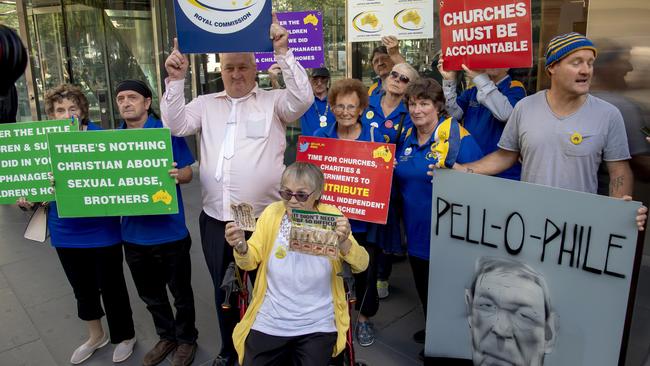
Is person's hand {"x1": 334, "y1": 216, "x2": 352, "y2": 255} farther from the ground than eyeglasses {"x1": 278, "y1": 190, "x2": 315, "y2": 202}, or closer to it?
closer to it

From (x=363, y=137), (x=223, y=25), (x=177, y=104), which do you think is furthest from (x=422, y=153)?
(x=177, y=104)

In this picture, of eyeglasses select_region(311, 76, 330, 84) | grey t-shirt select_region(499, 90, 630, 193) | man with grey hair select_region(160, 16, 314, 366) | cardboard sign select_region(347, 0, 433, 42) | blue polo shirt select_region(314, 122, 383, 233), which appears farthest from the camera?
eyeglasses select_region(311, 76, 330, 84)

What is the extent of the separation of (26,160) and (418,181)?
244cm

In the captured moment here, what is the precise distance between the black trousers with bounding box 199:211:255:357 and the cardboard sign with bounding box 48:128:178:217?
24 centimetres

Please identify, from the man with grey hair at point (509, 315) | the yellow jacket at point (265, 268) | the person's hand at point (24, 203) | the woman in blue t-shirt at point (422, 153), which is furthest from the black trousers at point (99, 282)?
the man with grey hair at point (509, 315)

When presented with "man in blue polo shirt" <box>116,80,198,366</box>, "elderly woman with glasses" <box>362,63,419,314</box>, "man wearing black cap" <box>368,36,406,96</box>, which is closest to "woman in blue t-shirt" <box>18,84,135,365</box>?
"man in blue polo shirt" <box>116,80,198,366</box>

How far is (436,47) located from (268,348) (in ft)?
14.1

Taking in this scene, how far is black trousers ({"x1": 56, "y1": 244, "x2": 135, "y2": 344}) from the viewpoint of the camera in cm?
309

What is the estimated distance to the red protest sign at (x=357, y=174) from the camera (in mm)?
2998

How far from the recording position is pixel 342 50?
666 cm

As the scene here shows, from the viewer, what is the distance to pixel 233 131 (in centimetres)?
282

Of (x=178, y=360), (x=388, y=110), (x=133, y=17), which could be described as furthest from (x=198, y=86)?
(x=178, y=360)

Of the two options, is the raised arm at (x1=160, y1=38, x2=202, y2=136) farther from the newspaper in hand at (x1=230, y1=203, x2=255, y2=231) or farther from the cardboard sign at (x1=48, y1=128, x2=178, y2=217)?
the newspaper in hand at (x1=230, y1=203, x2=255, y2=231)

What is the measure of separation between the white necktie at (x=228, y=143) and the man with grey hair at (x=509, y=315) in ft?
4.94
